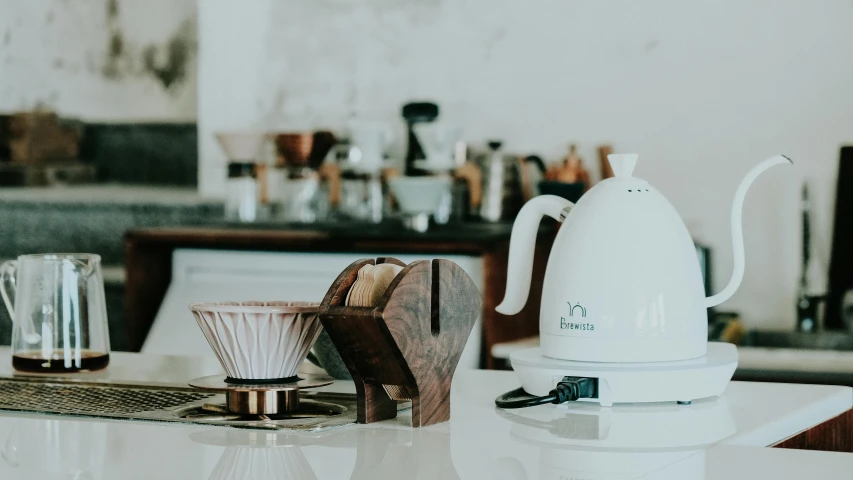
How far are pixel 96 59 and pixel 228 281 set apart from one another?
212 centimetres

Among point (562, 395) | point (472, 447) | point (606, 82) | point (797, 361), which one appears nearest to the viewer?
point (472, 447)

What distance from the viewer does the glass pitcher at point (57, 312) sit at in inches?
52.3

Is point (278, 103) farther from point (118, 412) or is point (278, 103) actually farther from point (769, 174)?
point (118, 412)

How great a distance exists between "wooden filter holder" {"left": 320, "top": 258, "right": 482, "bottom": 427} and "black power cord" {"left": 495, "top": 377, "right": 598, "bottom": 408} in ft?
0.33

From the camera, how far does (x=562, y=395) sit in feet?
3.86

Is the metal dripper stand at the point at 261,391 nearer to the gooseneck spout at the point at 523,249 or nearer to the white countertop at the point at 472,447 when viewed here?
the white countertop at the point at 472,447

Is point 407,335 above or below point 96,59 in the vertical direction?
below

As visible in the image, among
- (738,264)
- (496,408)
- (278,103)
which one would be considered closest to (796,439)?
(738,264)

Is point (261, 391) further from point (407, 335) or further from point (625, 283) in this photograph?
point (625, 283)

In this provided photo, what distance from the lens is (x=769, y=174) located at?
3.20 meters

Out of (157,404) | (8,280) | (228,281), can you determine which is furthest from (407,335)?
(228,281)

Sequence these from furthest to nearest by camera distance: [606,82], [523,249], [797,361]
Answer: [606,82] → [797,361] → [523,249]

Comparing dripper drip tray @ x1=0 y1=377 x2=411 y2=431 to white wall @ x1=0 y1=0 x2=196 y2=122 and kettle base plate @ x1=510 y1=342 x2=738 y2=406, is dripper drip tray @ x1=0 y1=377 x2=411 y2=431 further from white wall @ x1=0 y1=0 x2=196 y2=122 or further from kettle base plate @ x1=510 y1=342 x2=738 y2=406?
white wall @ x1=0 y1=0 x2=196 y2=122

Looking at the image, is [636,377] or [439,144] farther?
[439,144]
